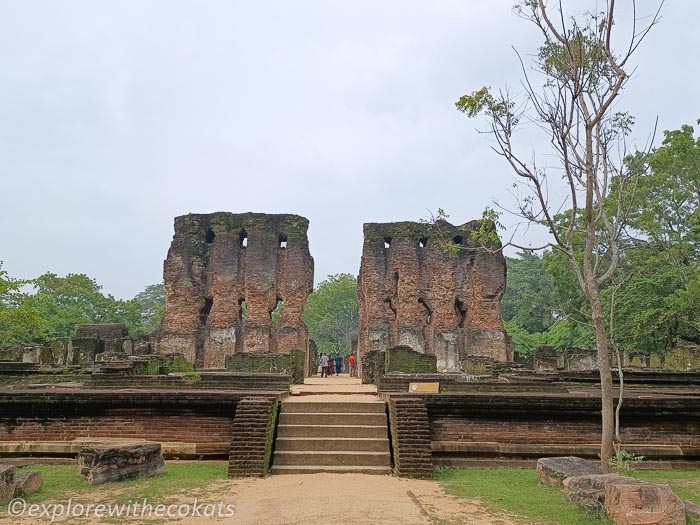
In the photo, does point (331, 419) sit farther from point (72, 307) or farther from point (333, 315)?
point (333, 315)

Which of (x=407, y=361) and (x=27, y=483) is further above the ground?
(x=407, y=361)

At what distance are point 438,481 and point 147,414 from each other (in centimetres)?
387

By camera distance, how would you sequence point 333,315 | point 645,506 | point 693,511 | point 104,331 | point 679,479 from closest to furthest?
point 645,506
point 693,511
point 679,479
point 104,331
point 333,315

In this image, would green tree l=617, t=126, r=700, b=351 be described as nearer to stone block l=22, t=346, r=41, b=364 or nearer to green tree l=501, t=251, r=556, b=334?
green tree l=501, t=251, r=556, b=334

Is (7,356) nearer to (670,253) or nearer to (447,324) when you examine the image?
(447,324)

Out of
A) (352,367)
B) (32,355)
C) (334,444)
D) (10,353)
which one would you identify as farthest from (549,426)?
(10,353)

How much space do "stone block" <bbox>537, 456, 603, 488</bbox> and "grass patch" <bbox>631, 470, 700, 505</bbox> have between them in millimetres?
744

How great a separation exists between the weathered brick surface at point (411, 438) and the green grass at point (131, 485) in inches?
81.8

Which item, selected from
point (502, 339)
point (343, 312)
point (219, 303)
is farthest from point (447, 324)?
point (343, 312)

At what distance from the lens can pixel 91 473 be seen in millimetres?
5949

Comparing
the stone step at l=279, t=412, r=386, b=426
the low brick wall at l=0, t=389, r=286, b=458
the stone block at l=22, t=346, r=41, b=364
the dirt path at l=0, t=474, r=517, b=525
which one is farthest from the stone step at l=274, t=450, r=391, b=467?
the stone block at l=22, t=346, r=41, b=364

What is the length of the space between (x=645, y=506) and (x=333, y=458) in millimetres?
3648

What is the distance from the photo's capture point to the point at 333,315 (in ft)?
163

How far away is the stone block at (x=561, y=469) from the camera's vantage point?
19.2 ft
